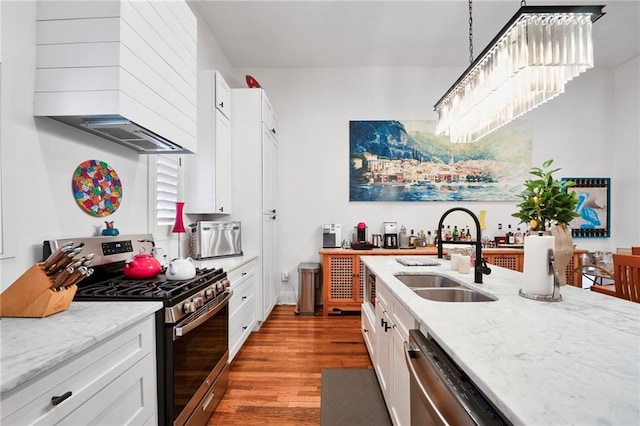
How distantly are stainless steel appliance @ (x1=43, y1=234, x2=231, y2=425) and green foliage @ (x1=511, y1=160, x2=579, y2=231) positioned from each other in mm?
1767

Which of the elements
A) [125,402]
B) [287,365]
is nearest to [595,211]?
[287,365]

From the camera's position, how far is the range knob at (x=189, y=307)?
1.41 metres

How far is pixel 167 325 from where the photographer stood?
1313 mm

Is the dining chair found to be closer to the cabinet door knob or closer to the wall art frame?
the cabinet door knob

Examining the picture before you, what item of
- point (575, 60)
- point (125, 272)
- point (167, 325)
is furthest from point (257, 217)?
point (575, 60)

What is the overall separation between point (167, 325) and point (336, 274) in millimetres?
2583

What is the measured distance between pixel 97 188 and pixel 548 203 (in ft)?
8.07

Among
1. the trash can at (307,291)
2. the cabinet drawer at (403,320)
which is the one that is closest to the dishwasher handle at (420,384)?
the cabinet drawer at (403,320)

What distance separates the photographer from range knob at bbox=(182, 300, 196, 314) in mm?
1414

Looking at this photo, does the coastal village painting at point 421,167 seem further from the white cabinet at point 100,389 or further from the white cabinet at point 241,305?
the white cabinet at point 100,389

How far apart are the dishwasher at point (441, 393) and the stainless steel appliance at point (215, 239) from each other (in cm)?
211

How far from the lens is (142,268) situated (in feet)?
5.39

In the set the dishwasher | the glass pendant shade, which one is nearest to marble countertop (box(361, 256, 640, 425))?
the dishwasher

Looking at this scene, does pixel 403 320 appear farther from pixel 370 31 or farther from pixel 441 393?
pixel 370 31
